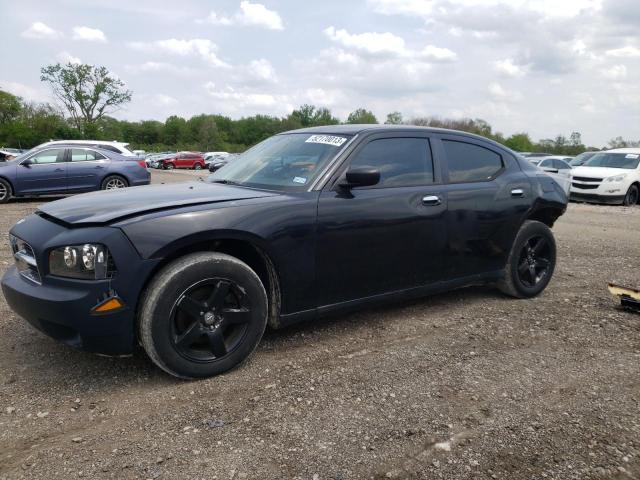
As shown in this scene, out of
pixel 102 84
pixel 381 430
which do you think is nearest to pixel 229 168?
pixel 381 430

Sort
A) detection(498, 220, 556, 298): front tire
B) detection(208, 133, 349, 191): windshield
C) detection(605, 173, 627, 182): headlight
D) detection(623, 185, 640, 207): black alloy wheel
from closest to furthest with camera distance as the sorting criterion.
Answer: detection(208, 133, 349, 191): windshield → detection(498, 220, 556, 298): front tire → detection(605, 173, 627, 182): headlight → detection(623, 185, 640, 207): black alloy wheel

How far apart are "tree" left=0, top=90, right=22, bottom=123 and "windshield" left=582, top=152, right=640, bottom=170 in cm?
6709

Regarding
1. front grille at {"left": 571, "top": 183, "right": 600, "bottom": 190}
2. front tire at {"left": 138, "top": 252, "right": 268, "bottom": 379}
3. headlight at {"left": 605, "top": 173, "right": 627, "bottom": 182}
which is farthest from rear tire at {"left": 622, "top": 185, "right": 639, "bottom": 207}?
front tire at {"left": 138, "top": 252, "right": 268, "bottom": 379}

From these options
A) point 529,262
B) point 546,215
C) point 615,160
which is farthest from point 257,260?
point 615,160

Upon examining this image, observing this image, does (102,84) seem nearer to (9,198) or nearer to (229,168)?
(9,198)

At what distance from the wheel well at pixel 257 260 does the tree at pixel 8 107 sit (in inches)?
2813

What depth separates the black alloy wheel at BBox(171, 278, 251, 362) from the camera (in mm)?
2885

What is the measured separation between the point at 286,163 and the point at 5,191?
11.0 m

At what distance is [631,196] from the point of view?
1451 cm

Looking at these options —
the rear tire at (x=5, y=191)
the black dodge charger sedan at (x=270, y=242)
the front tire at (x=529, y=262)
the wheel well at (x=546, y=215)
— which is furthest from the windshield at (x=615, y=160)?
the rear tire at (x=5, y=191)

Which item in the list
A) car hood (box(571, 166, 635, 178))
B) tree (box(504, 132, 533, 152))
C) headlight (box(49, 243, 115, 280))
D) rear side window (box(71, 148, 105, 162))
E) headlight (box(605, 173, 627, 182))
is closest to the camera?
headlight (box(49, 243, 115, 280))

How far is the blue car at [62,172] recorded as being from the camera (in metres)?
12.0

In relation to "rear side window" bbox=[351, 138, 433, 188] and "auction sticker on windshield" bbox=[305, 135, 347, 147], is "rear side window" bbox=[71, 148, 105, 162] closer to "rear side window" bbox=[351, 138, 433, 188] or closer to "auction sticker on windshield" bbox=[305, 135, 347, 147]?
"auction sticker on windshield" bbox=[305, 135, 347, 147]

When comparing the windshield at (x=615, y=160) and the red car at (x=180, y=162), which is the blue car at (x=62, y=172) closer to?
the windshield at (x=615, y=160)
